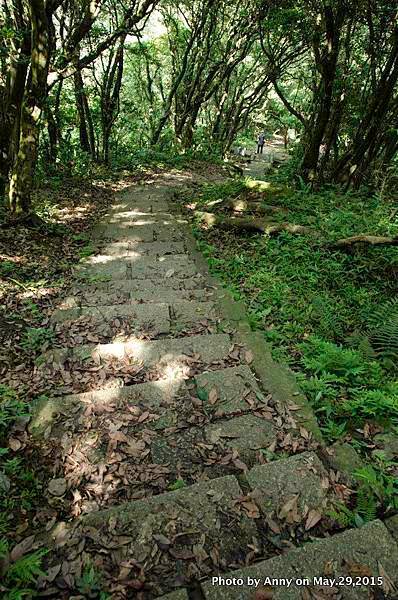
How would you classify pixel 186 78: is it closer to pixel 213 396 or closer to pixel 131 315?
pixel 131 315

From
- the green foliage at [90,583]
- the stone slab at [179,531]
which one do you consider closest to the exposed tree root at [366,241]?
the stone slab at [179,531]

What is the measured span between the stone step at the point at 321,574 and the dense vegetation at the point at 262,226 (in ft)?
0.71

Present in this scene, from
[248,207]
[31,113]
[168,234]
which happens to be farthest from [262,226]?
[31,113]

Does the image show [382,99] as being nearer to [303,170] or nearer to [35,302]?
[303,170]

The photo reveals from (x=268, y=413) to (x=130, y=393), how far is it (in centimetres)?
101

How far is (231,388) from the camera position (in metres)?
2.87

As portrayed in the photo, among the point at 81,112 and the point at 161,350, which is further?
the point at 81,112

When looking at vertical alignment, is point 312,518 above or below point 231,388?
below

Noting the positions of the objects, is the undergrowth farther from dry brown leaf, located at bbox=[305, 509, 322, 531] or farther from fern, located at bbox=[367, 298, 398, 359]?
dry brown leaf, located at bbox=[305, 509, 322, 531]

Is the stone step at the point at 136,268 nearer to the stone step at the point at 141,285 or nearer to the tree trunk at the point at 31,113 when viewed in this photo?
the stone step at the point at 141,285

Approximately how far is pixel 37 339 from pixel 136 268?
198 cm

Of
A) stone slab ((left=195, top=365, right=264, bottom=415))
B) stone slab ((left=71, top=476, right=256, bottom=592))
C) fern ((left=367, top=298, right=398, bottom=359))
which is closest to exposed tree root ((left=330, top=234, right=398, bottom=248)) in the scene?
fern ((left=367, top=298, right=398, bottom=359))

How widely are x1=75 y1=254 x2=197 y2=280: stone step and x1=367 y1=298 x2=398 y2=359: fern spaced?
2305mm

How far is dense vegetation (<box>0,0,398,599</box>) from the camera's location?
259 centimetres
